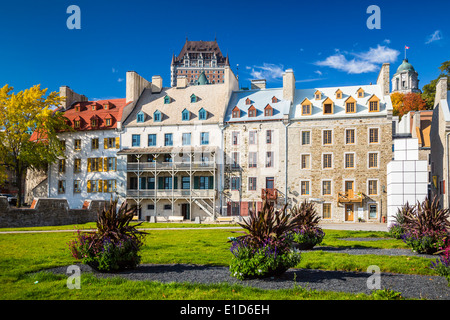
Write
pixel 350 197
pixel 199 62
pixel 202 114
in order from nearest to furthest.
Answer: pixel 350 197, pixel 202 114, pixel 199 62

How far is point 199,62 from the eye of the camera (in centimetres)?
18988

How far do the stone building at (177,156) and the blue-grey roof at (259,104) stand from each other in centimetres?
94

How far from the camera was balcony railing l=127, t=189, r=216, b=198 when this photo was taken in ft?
140

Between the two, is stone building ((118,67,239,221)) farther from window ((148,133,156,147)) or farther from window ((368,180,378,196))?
window ((368,180,378,196))

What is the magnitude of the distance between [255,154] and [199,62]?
154 m

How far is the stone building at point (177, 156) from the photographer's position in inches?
1697

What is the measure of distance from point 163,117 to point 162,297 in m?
39.1

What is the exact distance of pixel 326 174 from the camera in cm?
4112

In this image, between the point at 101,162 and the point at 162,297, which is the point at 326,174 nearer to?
the point at 101,162

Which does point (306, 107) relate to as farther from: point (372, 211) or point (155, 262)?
point (155, 262)

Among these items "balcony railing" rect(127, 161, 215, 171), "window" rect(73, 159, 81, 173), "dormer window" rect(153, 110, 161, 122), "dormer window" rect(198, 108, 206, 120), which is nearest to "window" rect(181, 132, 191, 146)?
"dormer window" rect(198, 108, 206, 120)

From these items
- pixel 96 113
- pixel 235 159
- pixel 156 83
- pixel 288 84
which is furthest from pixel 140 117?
pixel 288 84

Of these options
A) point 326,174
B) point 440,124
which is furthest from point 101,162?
point 440,124

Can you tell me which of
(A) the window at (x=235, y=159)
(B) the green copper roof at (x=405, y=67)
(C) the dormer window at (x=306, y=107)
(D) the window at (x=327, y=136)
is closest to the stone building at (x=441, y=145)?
(D) the window at (x=327, y=136)
